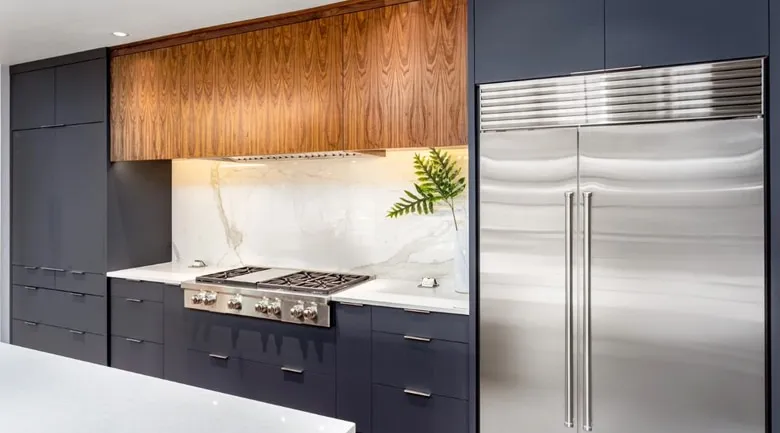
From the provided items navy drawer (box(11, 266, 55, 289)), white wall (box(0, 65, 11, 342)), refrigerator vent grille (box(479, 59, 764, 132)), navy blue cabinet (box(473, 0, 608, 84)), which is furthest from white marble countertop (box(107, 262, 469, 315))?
white wall (box(0, 65, 11, 342))

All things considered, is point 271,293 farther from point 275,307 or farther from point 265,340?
point 265,340

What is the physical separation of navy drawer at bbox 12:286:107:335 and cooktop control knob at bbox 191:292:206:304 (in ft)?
3.01

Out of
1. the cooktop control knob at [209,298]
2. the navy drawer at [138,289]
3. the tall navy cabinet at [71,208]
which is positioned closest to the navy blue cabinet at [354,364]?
the cooktop control knob at [209,298]

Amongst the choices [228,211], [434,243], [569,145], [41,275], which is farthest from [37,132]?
[569,145]

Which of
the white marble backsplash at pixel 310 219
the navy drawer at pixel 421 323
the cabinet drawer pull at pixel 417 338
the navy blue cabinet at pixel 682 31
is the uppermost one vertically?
the navy blue cabinet at pixel 682 31

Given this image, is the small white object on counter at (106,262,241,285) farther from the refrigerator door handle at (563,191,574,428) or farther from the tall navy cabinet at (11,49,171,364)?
the refrigerator door handle at (563,191,574,428)

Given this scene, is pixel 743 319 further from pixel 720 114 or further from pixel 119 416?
pixel 119 416

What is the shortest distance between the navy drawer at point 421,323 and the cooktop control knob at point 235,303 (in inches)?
33.2

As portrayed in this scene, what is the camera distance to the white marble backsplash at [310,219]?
10.5 feet

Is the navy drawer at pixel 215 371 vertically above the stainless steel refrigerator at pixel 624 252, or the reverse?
the stainless steel refrigerator at pixel 624 252

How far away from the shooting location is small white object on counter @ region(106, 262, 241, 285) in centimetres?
330

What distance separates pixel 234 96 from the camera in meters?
3.19

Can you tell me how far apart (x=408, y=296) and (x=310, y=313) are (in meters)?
0.53

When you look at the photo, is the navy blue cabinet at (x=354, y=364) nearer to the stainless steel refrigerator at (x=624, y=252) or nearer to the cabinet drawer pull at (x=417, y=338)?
the cabinet drawer pull at (x=417, y=338)
